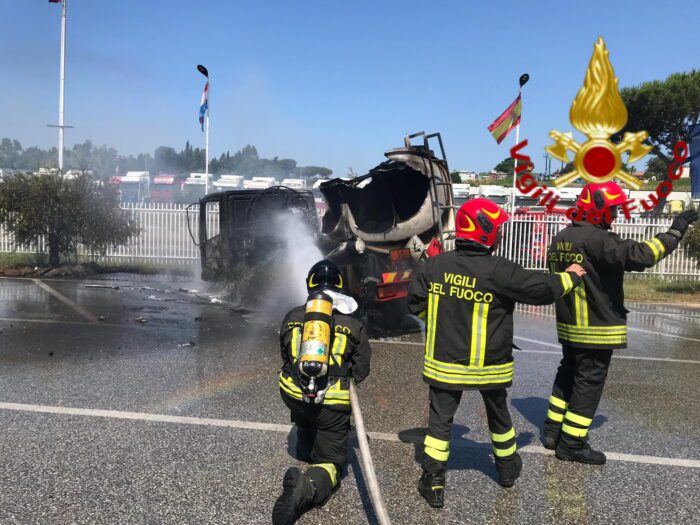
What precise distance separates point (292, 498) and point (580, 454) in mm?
1988

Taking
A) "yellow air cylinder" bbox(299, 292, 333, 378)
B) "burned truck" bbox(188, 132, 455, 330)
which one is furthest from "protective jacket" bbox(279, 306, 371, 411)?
"burned truck" bbox(188, 132, 455, 330)

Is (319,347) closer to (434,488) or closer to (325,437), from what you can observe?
(325,437)

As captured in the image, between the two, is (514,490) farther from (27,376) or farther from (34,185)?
(34,185)

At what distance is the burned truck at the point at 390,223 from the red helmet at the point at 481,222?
3.97m

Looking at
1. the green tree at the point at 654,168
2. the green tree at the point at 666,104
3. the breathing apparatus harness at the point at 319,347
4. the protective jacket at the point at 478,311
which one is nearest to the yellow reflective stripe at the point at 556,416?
the protective jacket at the point at 478,311

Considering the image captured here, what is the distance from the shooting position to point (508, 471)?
11.0 ft

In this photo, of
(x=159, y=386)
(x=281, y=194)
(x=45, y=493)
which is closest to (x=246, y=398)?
(x=159, y=386)

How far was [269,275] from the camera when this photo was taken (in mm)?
9141

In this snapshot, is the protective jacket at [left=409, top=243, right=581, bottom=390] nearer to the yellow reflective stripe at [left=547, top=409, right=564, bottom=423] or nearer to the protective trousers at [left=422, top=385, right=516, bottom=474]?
the protective trousers at [left=422, top=385, right=516, bottom=474]

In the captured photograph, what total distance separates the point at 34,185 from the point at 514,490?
43.3ft

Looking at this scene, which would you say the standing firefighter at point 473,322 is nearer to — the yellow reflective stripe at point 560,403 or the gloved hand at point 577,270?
the gloved hand at point 577,270

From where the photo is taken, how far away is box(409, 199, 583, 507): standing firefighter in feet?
10.5

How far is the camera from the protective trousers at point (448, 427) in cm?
323

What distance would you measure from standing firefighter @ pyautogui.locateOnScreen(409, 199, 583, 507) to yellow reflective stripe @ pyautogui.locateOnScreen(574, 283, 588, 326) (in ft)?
1.93
